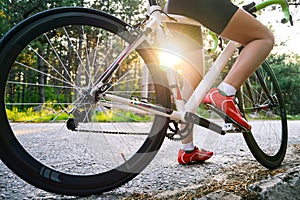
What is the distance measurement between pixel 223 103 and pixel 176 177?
0.54 meters

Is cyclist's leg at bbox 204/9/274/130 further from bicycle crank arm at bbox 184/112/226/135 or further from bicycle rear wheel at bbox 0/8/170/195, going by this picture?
bicycle rear wheel at bbox 0/8/170/195

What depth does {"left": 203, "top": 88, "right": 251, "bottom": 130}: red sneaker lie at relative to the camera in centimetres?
193

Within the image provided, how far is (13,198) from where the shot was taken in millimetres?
1619

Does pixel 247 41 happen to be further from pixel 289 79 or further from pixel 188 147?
pixel 289 79

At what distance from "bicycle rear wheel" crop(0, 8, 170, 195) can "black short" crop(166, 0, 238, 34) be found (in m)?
0.34

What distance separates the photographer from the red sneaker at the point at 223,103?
6.32ft

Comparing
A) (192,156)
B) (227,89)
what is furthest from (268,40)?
(192,156)

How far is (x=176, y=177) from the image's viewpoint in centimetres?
211

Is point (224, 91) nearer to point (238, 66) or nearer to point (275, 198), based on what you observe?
point (238, 66)

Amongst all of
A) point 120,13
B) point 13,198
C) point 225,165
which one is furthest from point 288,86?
point 13,198

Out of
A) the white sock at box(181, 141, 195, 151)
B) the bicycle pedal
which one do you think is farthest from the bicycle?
the white sock at box(181, 141, 195, 151)

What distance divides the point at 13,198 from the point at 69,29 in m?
0.85

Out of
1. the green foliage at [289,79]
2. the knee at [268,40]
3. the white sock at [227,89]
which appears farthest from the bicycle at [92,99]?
the green foliage at [289,79]

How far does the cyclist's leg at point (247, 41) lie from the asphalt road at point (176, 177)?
23.2 inches
